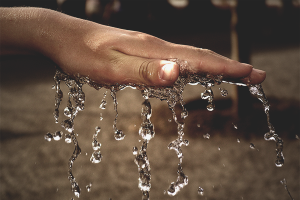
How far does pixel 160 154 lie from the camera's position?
196cm

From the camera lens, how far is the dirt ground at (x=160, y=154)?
1.62 meters

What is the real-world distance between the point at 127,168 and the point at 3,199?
756mm

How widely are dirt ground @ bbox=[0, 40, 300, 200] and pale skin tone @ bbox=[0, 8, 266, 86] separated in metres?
0.27

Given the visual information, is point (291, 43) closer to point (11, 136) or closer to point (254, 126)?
point (254, 126)

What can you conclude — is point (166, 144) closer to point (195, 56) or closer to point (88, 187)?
point (88, 187)

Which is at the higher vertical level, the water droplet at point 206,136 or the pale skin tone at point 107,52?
the pale skin tone at point 107,52

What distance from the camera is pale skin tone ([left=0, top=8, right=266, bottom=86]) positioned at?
84 cm

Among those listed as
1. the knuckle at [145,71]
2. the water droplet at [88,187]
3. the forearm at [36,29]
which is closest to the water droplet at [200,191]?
the water droplet at [88,187]

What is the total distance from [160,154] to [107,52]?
3.97 ft

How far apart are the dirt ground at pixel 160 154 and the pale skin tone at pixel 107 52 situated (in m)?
0.27

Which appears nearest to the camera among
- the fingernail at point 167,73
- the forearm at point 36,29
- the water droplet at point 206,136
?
the fingernail at point 167,73

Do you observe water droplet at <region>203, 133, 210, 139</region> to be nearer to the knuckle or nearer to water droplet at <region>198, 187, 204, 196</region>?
water droplet at <region>198, 187, 204, 196</region>

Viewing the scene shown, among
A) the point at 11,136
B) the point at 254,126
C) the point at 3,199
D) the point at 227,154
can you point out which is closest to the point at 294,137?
the point at 254,126

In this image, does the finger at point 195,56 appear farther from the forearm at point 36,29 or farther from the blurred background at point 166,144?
the blurred background at point 166,144
